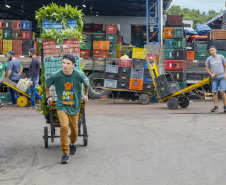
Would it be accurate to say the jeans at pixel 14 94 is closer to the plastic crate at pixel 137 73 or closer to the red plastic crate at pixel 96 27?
the plastic crate at pixel 137 73

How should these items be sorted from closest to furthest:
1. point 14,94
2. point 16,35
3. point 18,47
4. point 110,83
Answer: point 14,94, point 110,83, point 18,47, point 16,35

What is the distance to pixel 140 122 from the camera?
39.7ft

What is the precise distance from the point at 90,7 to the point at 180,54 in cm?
1794

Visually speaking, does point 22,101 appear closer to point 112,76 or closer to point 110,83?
point 110,83

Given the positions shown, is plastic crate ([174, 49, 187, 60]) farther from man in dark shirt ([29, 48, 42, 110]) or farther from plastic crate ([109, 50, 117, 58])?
man in dark shirt ([29, 48, 42, 110])

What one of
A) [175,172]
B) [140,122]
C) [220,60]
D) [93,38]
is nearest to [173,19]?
[93,38]

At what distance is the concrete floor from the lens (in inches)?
234

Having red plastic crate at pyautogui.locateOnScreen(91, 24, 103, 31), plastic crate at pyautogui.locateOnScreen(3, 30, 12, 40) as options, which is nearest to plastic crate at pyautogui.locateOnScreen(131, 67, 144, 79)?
plastic crate at pyautogui.locateOnScreen(3, 30, 12, 40)

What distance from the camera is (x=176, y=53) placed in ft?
65.7

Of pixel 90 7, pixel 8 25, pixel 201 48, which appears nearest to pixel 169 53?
pixel 201 48

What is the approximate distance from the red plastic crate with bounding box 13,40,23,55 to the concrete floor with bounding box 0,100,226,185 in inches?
398

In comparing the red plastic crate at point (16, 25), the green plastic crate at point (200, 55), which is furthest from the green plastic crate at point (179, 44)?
the red plastic crate at point (16, 25)

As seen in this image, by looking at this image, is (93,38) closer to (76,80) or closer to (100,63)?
(100,63)

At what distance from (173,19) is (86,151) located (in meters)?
14.9
